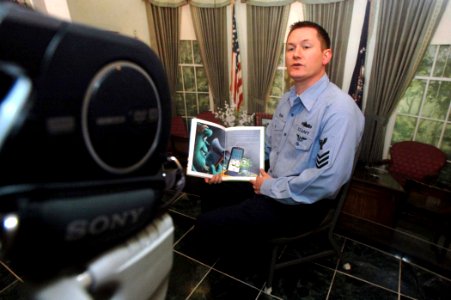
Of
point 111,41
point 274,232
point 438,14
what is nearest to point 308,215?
point 274,232

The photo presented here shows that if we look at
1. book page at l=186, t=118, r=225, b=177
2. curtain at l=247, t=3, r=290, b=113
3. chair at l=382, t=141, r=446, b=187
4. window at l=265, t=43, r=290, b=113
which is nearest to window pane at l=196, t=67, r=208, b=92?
curtain at l=247, t=3, r=290, b=113

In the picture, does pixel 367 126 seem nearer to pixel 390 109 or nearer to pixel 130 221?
pixel 390 109

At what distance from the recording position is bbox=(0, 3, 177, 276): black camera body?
283 mm

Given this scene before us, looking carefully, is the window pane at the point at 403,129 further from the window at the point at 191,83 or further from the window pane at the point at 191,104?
the window pane at the point at 191,104

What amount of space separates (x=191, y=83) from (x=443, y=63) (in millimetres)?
2722

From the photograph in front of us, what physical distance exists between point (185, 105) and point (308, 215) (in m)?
2.73

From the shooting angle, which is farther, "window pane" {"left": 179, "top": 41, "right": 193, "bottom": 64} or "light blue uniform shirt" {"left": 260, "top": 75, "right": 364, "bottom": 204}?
"window pane" {"left": 179, "top": 41, "right": 193, "bottom": 64}

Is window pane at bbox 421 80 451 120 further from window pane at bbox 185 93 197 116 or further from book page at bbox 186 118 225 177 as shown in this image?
window pane at bbox 185 93 197 116

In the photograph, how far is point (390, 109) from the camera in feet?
7.70

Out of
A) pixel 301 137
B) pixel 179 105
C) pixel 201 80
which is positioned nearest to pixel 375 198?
pixel 301 137

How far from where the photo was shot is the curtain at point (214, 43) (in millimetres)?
3031

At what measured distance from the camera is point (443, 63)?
7.14ft

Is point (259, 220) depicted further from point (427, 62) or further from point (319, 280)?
point (427, 62)

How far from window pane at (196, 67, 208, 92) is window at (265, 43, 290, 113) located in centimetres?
94
